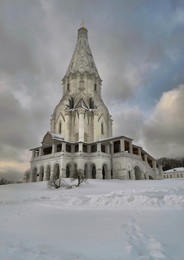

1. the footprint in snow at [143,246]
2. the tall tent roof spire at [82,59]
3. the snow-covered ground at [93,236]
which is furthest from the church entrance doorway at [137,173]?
the footprint in snow at [143,246]

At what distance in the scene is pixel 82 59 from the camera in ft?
179

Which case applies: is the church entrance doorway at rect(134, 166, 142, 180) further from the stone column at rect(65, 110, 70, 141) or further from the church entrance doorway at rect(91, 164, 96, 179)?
the stone column at rect(65, 110, 70, 141)

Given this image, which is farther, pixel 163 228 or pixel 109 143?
pixel 109 143

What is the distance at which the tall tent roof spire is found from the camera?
175 feet

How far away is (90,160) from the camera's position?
134ft


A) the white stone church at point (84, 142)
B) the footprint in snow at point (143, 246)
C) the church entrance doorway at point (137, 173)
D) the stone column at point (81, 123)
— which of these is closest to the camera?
the footprint in snow at point (143, 246)

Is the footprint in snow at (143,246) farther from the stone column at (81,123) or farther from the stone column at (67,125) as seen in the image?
the stone column at (67,125)

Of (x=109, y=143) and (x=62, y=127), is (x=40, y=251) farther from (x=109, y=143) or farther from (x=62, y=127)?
(x=62, y=127)

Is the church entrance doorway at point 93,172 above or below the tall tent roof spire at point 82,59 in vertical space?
below

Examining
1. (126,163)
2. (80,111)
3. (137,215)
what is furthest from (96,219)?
(80,111)

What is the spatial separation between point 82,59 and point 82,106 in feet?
46.0

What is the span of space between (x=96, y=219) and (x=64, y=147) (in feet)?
105

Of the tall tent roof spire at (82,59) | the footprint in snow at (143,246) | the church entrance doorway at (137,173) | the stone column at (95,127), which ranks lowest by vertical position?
the footprint in snow at (143,246)

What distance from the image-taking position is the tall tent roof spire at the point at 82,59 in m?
53.4
